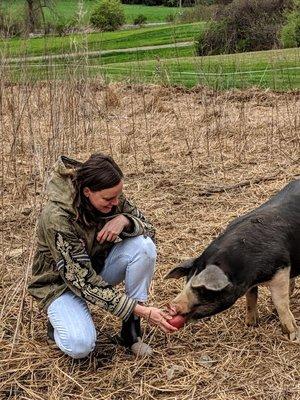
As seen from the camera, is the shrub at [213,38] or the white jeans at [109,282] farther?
the shrub at [213,38]

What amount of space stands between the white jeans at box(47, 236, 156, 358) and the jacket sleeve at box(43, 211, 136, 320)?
0.15 m

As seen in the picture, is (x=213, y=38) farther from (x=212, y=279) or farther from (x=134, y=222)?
(x=212, y=279)

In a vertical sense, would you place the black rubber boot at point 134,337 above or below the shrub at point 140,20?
above

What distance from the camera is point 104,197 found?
3.22 m

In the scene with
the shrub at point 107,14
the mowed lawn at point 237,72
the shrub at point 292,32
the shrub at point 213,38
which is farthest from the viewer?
the shrub at point 107,14

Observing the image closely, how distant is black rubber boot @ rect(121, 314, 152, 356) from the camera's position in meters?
3.44

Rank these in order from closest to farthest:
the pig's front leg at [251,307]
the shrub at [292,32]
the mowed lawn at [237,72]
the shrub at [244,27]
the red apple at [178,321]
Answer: the red apple at [178,321], the pig's front leg at [251,307], the mowed lawn at [237,72], the shrub at [292,32], the shrub at [244,27]

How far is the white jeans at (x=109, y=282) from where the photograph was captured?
3264mm

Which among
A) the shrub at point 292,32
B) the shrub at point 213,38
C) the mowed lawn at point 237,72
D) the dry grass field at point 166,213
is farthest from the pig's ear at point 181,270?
the shrub at point 292,32

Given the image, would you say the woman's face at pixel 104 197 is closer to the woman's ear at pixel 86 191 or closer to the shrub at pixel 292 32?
the woman's ear at pixel 86 191

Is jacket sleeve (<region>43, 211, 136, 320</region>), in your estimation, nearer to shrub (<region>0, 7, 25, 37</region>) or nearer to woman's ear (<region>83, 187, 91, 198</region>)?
woman's ear (<region>83, 187, 91, 198</region>)

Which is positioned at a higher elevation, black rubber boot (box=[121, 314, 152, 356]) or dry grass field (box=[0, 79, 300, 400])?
black rubber boot (box=[121, 314, 152, 356])

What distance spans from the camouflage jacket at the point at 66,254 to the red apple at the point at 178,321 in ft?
0.82

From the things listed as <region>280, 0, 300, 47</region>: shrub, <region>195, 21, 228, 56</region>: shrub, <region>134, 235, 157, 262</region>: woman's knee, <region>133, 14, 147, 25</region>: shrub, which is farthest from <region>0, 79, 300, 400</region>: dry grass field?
<region>133, 14, 147, 25</region>: shrub
